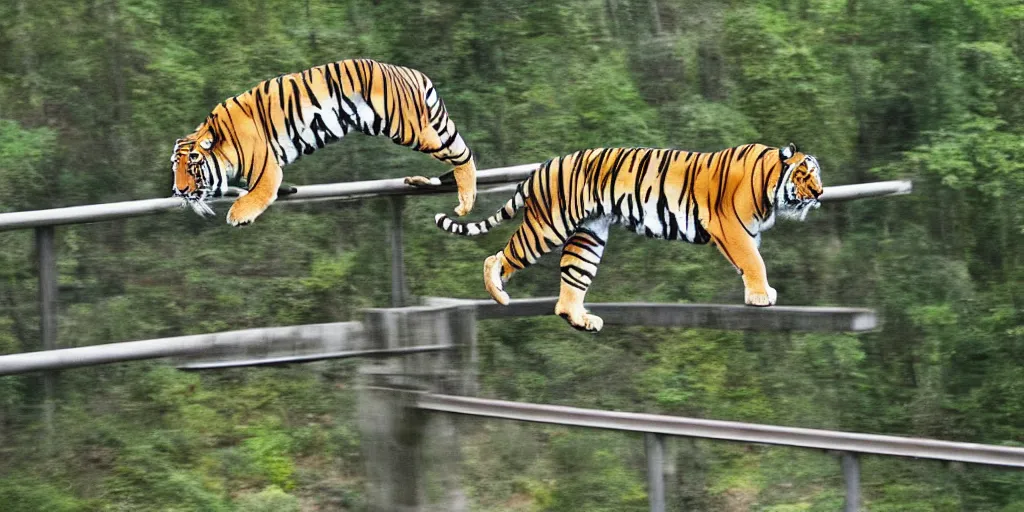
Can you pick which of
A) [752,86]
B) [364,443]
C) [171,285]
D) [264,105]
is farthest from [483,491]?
[752,86]

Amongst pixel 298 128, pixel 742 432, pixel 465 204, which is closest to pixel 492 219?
pixel 465 204

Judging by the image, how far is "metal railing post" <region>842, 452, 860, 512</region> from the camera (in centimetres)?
353

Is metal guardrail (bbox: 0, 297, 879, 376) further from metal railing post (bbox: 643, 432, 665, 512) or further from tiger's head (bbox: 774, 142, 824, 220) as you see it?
metal railing post (bbox: 643, 432, 665, 512)

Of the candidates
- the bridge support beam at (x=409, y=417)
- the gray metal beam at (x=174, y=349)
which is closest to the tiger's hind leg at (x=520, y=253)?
the bridge support beam at (x=409, y=417)

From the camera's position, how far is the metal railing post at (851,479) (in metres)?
3.53

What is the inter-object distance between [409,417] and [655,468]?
90cm

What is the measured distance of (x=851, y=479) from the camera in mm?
3539

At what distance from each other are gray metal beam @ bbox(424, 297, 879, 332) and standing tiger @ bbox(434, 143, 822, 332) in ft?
0.25

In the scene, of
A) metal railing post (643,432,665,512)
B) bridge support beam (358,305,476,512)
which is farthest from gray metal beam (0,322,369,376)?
metal railing post (643,432,665,512)

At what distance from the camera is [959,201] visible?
27.1 ft

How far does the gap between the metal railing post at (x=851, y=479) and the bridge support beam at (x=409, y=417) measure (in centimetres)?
136

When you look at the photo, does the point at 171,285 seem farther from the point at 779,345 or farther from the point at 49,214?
the point at 779,345

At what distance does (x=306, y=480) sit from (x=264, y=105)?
2670 mm

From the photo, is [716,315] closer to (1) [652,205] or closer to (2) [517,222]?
(1) [652,205]
